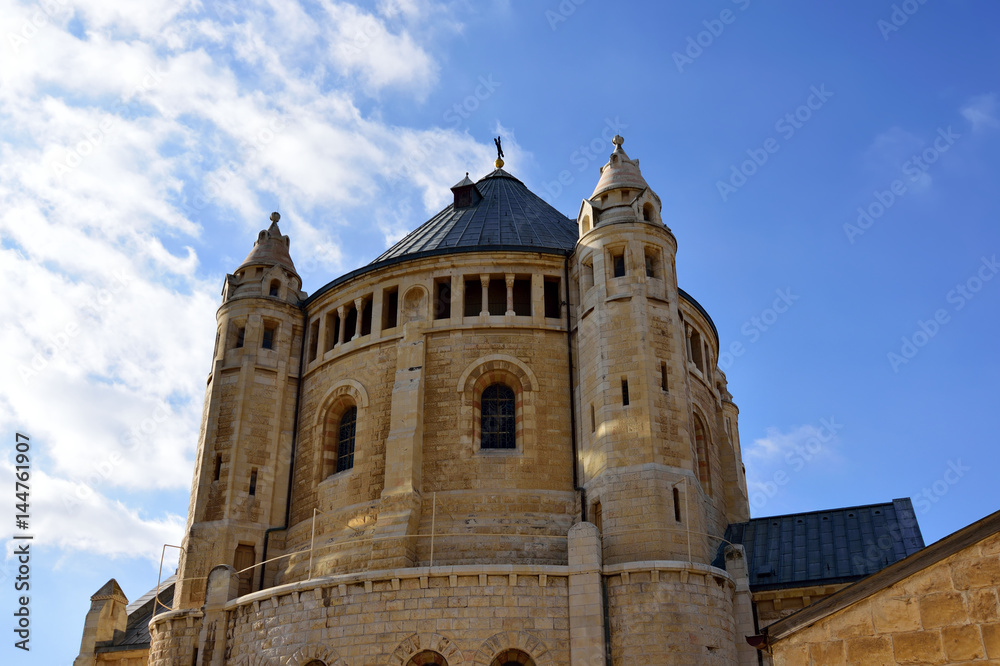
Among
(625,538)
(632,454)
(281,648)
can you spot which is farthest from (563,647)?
(281,648)

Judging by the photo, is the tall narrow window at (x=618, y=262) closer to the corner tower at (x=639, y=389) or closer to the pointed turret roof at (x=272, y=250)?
the corner tower at (x=639, y=389)

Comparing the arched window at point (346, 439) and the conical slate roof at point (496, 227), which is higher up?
the conical slate roof at point (496, 227)

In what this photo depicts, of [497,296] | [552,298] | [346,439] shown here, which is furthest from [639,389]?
[346,439]

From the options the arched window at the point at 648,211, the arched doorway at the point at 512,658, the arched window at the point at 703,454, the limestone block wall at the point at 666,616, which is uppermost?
the arched window at the point at 648,211

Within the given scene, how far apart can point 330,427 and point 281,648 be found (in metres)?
8.58

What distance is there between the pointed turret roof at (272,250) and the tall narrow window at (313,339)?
115 inches

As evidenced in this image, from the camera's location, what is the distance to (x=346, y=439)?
105 feet

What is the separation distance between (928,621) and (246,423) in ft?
84.5

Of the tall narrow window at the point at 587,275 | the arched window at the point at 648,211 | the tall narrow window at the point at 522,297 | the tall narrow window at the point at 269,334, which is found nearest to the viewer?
the tall narrow window at the point at 587,275

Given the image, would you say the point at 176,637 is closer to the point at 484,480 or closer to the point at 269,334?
the point at 484,480

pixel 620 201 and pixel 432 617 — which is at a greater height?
pixel 620 201

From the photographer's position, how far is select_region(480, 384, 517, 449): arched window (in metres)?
29.9

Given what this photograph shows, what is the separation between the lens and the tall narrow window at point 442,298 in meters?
32.1

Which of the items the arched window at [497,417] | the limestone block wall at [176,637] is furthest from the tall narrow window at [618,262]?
the limestone block wall at [176,637]
